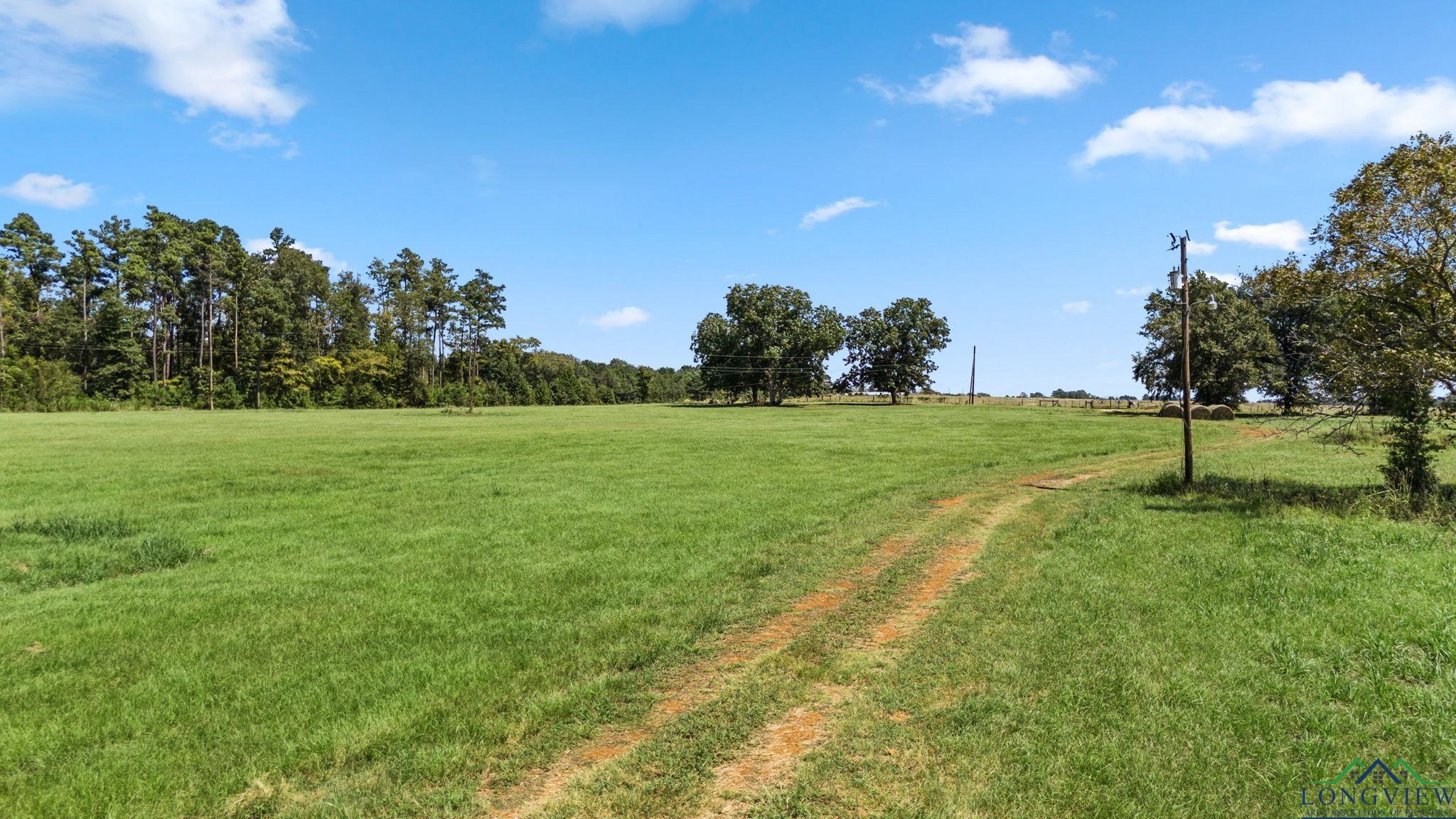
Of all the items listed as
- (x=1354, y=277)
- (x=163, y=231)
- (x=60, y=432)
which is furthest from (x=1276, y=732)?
(x=163, y=231)

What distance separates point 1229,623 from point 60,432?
2079 inches

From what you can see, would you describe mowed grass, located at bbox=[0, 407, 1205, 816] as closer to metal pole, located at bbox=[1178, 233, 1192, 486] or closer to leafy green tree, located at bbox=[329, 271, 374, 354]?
metal pole, located at bbox=[1178, 233, 1192, 486]

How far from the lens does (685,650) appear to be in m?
7.76

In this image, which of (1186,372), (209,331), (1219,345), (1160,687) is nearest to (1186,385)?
(1186,372)

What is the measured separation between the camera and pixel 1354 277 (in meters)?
17.4

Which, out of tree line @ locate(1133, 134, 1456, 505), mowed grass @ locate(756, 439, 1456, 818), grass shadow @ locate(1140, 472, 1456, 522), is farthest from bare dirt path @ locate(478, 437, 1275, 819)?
tree line @ locate(1133, 134, 1456, 505)

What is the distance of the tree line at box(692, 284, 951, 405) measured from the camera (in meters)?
94.9

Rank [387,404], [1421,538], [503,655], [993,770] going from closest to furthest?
[993,770] → [503,655] → [1421,538] → [387,404]

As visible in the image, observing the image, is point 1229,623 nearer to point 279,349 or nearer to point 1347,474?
point 1347,474

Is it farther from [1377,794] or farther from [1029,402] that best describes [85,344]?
[1029,402]

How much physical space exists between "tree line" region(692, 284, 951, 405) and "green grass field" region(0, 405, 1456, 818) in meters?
77.4

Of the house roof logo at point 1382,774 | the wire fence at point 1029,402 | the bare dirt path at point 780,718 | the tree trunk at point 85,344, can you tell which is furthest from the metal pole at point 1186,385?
the tree trunk at point 85,344

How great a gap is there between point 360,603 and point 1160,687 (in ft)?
34.2

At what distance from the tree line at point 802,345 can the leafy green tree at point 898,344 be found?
0.11 meters
